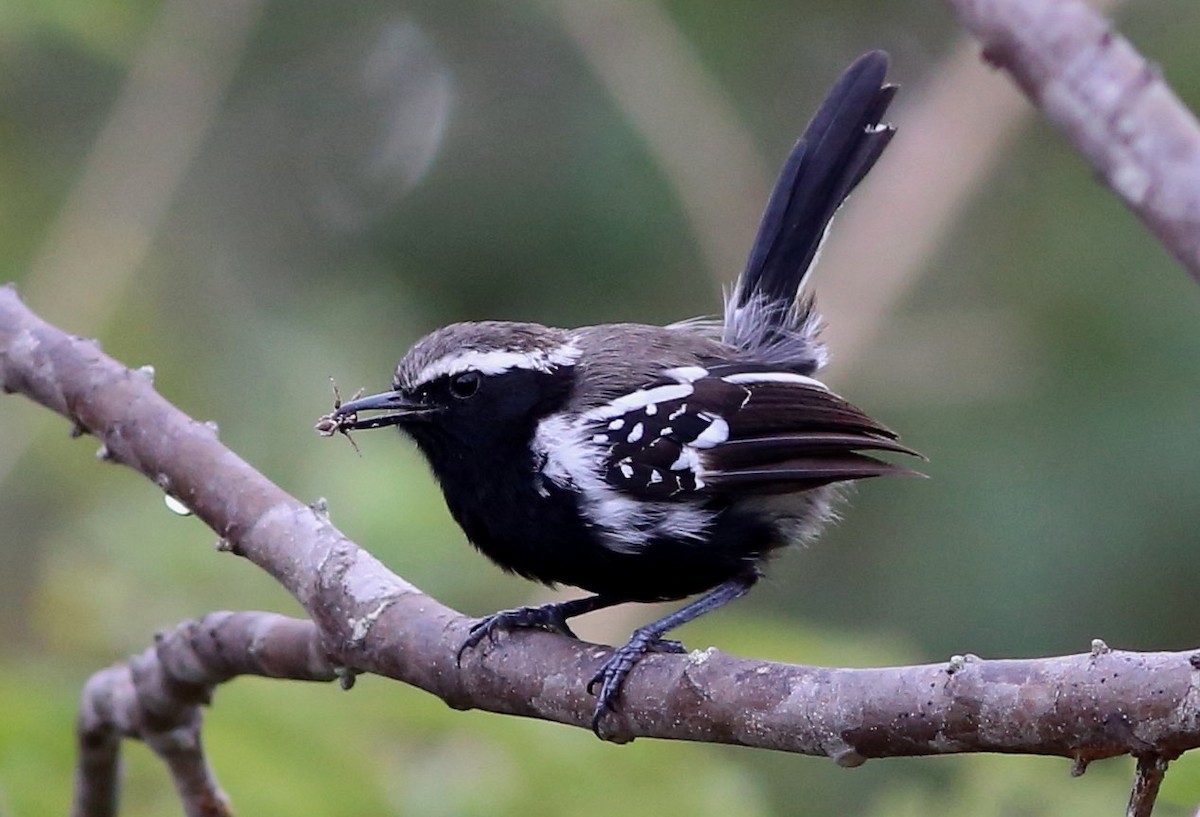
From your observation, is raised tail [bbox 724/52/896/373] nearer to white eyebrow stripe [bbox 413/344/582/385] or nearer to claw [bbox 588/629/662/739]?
white eyebrow stripe [bbox 413/344/582/385]

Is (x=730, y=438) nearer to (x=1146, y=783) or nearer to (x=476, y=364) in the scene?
(x=476, y=364)

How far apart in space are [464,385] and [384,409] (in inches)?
7.6

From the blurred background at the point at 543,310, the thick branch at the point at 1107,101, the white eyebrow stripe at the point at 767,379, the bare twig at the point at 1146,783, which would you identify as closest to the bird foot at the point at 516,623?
the blurred background at the point at 543,310

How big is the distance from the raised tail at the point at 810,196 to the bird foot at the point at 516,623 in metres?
1.23

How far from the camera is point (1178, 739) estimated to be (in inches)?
73.3

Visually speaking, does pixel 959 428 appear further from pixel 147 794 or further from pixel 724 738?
pixel 724 738

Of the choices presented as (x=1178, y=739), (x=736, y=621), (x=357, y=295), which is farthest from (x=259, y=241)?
(x=1178, y=739)

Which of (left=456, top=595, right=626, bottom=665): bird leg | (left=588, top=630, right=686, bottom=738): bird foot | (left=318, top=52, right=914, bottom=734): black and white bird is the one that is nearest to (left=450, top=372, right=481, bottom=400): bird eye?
(left=318, top=52, right=914, bottom=734): black and white bird

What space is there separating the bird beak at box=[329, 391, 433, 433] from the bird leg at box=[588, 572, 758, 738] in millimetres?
744

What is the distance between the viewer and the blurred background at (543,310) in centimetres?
355

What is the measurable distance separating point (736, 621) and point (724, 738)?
1978 millimetres

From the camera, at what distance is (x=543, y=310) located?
787 cm

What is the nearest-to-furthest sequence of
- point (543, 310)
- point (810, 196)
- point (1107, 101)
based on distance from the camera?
point (1107, 101)
point (810, 196)
point (543, 310)

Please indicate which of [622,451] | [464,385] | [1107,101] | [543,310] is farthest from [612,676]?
[543,310]
